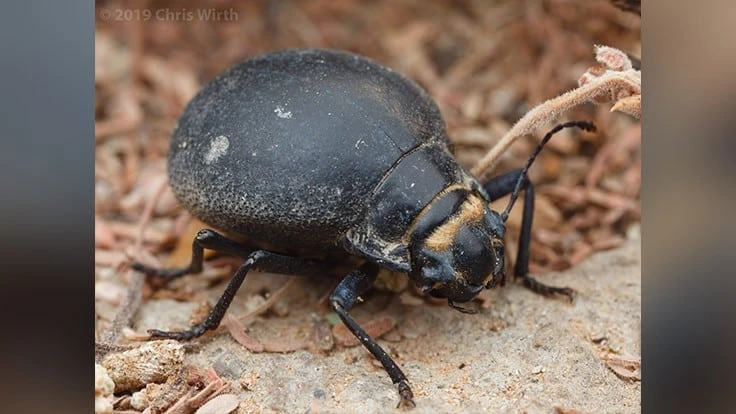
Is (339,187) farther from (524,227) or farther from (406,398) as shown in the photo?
(524,227)

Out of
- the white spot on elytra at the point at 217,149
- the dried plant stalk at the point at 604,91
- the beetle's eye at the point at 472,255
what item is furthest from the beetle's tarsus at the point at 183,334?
the dried plant stalk at the point at 604,91

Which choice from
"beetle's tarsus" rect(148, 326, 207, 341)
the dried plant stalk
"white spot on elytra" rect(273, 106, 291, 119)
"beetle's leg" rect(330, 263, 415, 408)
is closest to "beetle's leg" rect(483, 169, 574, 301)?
the dried plant stalk

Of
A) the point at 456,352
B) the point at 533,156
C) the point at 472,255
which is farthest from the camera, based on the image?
the point at 533,156

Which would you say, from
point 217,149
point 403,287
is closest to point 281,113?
point 217,149

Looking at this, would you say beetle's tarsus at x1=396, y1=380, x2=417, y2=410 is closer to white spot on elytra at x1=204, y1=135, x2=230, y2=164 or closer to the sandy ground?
the sandy ground
